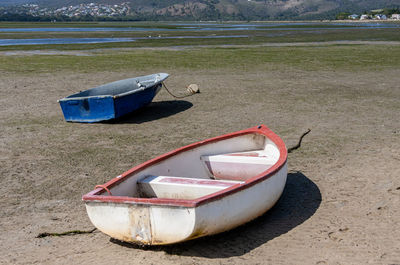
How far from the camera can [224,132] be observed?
1034 centimetres

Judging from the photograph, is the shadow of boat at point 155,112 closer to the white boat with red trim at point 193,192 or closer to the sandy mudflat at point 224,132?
the sandy mudflat at point 224,132

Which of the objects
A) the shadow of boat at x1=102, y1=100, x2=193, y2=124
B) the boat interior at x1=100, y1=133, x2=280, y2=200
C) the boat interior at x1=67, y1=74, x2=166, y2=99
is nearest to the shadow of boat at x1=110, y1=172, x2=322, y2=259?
the boat interior at x1=100, y1=133, x2=280, y2=200

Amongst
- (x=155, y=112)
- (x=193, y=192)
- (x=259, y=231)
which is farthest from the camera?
(x=155, y=112)

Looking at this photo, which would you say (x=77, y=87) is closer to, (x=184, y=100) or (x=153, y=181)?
(x=184, y=100)

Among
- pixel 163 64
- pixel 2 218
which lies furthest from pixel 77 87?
pixel 2 218

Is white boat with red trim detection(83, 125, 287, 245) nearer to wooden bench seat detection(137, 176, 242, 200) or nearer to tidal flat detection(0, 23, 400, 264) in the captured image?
wooden bench seat detection(137, 176, 242, 200)

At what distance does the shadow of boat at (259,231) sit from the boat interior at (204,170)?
1.87ft

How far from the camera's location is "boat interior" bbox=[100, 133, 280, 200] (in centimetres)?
577

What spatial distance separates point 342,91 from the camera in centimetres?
1511

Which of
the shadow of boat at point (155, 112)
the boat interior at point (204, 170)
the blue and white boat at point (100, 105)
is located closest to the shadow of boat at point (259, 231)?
the boat interior at point (204, 170)

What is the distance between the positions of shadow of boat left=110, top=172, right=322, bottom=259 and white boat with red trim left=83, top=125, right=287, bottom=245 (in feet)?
0.66

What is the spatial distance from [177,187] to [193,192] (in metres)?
0.22

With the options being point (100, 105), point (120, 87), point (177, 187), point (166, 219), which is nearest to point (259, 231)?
point (177, 187)

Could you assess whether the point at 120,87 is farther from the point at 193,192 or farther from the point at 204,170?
the point at 193,192
